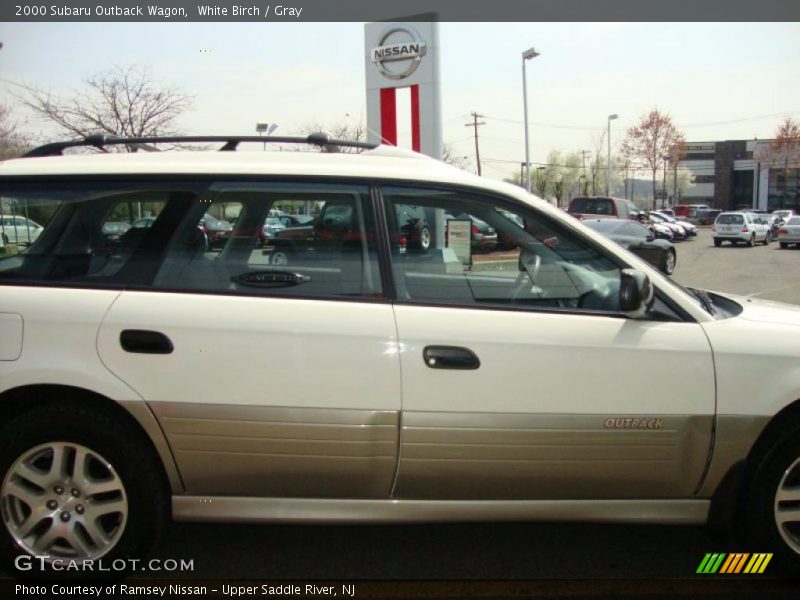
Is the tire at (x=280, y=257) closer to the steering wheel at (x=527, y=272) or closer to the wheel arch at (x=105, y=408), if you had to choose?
the wheel arch at (x=105, y=408)

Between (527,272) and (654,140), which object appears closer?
(527,272)

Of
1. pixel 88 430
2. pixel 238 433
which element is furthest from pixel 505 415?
pixel 88 430

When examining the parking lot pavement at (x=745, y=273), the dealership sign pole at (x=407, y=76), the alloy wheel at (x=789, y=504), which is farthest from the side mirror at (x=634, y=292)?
the parking lot pavement at (x=745, y=273)

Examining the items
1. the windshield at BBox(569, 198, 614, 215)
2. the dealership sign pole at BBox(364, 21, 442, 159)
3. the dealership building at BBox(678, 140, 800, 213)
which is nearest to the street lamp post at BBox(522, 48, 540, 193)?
the windshield at BBox(569, 198, 614, 215)

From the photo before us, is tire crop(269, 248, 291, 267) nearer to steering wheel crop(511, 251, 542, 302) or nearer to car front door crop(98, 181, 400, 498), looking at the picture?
car front door crop(98, 181, 400, 498)

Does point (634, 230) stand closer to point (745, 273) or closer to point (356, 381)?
point (745, 273)

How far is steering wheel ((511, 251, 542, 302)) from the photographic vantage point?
9.52 feet

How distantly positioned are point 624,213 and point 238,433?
2505cm

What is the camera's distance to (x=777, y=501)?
274 cm

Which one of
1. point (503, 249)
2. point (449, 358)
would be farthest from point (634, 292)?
point (449, 358)

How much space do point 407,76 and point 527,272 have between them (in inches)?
356

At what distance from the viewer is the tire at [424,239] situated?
2.92 metres

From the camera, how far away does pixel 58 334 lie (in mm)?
2639

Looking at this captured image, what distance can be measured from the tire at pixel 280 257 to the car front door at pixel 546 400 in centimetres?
47
